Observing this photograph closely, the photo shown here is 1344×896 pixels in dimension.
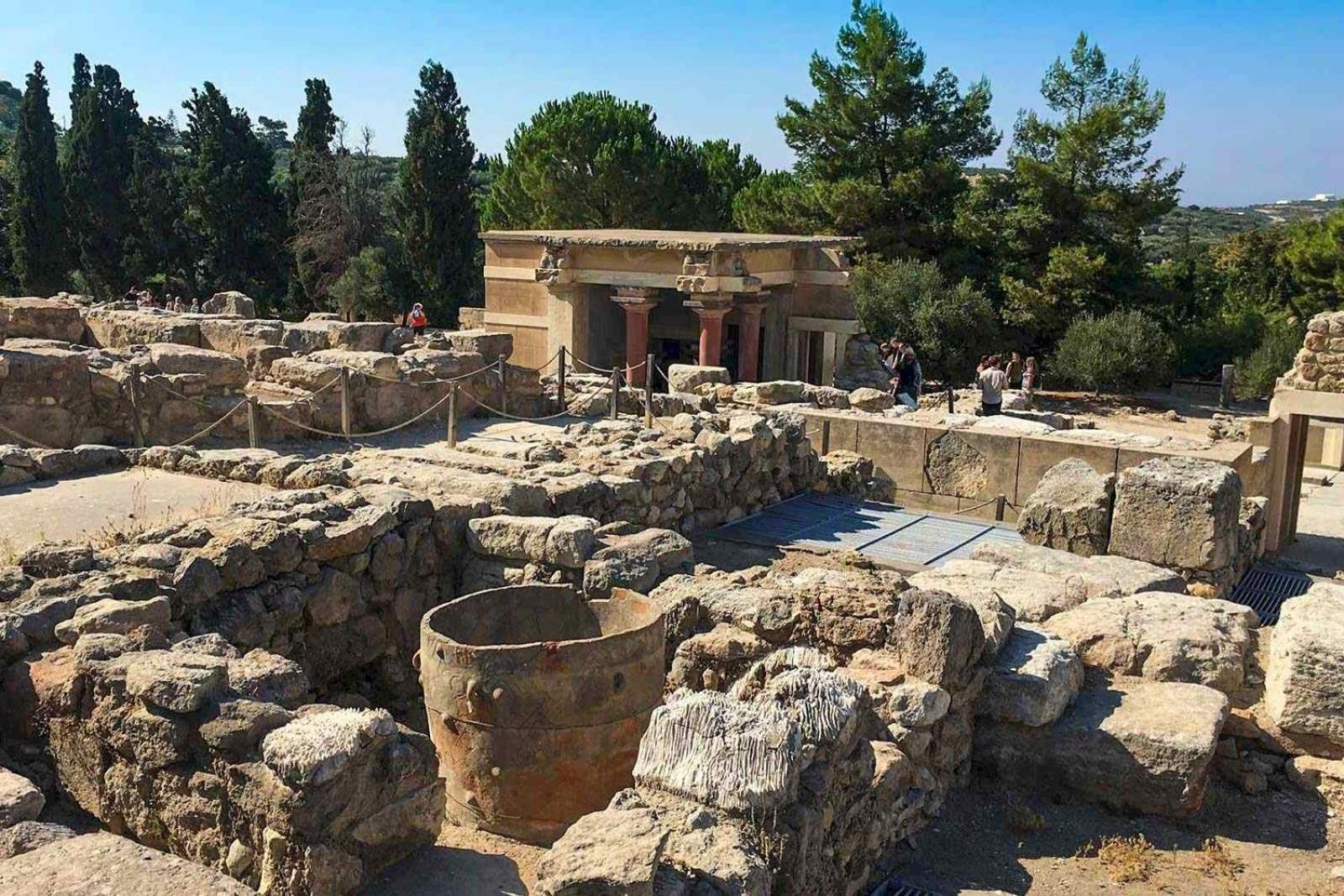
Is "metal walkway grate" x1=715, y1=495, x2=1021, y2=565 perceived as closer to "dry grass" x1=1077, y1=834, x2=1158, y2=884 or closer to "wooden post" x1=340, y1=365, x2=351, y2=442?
"wooden post" x1=340, y1=365, x2=351, y2=442

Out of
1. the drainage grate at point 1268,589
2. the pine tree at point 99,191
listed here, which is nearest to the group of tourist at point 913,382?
the drainage grate at point 1268,589

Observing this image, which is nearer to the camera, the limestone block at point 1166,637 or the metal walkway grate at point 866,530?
the limestone block at point 1166,637

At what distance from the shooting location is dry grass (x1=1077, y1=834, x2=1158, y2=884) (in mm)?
Answer: 4980

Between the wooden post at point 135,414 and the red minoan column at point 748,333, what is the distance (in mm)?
12056

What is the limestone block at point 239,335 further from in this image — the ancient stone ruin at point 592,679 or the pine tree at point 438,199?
the pine tree at point 438,199

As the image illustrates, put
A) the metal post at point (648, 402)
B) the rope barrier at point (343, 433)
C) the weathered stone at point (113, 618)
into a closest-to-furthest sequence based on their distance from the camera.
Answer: the weathered stone at point (113, 618) < the rope barrier at point (343, 433) < the metal post at point (648, 402)

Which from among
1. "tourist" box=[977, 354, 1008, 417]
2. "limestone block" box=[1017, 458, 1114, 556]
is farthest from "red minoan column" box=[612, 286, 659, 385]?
"limestone block" box=[1017, 458, 1114, 556]

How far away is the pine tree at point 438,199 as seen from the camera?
32781 millimetres

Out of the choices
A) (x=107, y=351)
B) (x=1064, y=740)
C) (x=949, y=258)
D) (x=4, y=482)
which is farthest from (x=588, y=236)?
(x=1064, y=740)

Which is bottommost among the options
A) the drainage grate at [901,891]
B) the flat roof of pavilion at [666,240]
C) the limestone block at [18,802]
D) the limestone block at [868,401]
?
the drainage grate at [901,891]

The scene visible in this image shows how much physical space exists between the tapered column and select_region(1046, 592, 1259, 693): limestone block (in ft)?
45.8

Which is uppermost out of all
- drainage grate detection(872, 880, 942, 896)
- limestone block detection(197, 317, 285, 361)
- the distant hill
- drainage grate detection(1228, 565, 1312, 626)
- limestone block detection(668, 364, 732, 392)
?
the distant hill

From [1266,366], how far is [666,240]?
1441cm

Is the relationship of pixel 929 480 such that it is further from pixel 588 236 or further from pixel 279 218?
pixel 279 218
